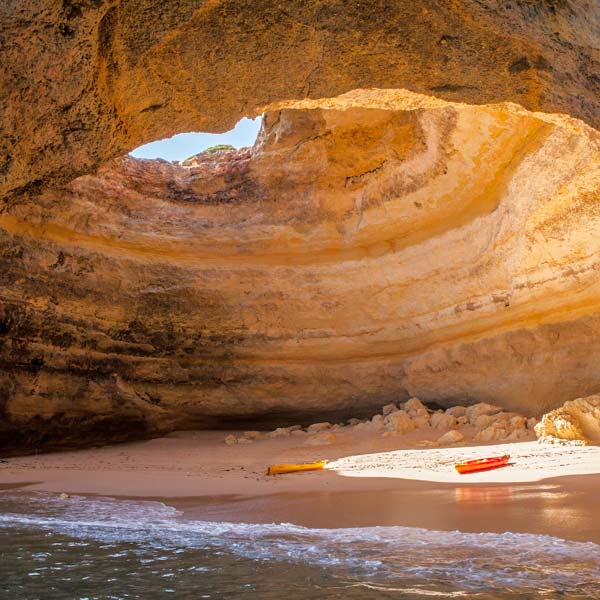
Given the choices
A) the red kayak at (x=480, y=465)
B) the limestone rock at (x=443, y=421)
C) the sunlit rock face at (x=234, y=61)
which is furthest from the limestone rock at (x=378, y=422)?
the sunlit rock face at (x=234, y=61)

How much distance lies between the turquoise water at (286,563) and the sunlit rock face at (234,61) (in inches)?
81.1

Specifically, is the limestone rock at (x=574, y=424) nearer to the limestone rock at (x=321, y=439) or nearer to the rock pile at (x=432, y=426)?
the rock pile at (x=432, y=426)

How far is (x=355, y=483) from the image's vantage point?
533 centimetres

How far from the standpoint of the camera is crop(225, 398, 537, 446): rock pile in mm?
7641

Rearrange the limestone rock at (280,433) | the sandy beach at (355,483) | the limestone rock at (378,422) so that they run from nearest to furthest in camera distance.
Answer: the sandy beach at (355,483), the limestone rock at (378,422), the limestone rock at (280,433)

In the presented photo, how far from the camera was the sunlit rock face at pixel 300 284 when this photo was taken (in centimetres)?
811

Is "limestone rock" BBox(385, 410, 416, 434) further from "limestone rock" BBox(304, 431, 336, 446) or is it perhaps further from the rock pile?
"limestone rock" BBox(304, 431, 336, 446)

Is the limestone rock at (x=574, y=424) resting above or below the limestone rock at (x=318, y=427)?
above

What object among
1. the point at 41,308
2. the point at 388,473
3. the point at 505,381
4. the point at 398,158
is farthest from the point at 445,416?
the point at 41,308

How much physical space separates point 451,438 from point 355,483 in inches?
107

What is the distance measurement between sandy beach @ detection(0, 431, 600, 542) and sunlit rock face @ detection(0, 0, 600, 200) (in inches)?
92.6

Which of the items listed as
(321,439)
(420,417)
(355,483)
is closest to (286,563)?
(355,483)

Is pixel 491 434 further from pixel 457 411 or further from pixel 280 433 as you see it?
pixel 280 433

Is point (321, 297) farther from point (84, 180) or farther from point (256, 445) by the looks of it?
point (84, 180)
